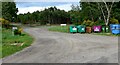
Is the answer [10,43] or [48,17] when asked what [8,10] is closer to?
[48,17]

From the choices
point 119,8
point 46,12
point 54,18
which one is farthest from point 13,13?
point 119,8

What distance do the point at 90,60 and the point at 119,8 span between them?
1478 inches

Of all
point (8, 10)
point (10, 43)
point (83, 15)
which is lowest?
point (10, 43)

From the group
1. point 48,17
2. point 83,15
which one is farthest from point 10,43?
point 48,17

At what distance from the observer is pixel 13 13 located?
74.0 m

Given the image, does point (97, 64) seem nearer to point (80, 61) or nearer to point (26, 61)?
point (80, 61)

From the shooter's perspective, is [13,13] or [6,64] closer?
[6,64]

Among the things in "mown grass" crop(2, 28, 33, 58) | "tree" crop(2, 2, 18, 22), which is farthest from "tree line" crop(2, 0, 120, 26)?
"mown grass" crop(2, 28, 33, 58)

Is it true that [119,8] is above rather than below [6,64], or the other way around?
above

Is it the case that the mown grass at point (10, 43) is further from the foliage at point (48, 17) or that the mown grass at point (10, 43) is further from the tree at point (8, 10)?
the foliage at point (48, 17)

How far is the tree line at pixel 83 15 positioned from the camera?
48.0 metres

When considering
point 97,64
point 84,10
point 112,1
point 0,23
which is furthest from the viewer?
point 84,10

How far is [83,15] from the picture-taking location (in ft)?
193

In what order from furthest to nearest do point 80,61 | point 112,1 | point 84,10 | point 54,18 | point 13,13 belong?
point 54,18, point 13,13, point 84,10, point 112,1, point 80,61
